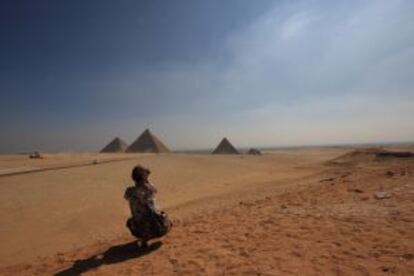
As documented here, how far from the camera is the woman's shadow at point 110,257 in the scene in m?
6.07

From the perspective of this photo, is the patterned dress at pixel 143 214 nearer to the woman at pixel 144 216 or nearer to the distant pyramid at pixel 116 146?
the woman at pixel 144 216

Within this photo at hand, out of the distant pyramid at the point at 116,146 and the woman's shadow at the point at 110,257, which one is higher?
the distant pyramid at the point at 116,146

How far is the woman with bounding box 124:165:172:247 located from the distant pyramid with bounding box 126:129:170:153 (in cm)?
4411

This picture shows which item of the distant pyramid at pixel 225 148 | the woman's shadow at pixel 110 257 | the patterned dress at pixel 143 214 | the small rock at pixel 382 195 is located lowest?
the woman's shadow at pixel 110 257

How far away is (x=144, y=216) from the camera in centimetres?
664

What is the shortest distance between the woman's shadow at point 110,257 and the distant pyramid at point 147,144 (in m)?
43.9

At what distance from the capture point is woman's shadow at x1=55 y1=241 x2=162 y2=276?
6.07 m

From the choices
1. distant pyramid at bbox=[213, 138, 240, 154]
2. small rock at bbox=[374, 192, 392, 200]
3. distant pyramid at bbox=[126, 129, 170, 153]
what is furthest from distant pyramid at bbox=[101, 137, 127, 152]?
small rock at bbox=[374, 192, 392, 200]

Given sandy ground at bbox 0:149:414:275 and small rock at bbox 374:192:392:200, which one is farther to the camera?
small rock at bbox 374:192:392:200

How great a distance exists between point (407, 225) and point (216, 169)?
724 inches

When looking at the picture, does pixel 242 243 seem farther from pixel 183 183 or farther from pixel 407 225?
pixel 183 183

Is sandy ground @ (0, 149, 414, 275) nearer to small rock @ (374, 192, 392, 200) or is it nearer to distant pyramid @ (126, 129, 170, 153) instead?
small rock @ (374, 192, 392, 200)

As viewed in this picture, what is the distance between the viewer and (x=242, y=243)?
20.6 feet

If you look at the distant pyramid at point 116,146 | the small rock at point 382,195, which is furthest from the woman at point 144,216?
the distant pyramid at point 116,146
